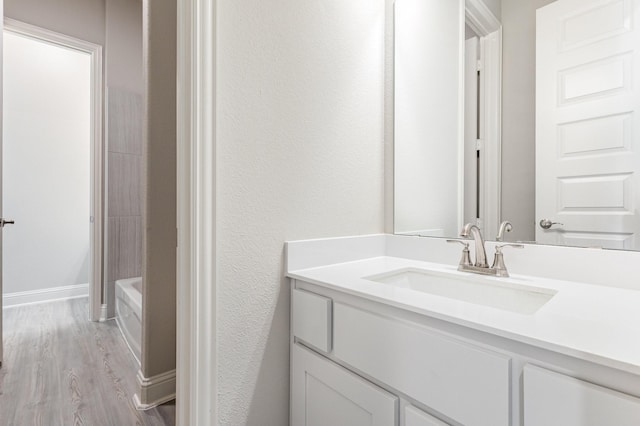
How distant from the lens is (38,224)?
119 inches

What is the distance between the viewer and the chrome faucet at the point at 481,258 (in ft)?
3.33

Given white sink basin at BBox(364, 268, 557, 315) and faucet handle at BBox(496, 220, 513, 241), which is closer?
white sink basin at BBox(364, 268, 557, 315)

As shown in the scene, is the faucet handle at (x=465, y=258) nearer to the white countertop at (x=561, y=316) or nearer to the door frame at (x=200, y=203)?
the white countertop at (x=561, y=316)

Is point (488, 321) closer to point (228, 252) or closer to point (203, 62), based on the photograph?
point (228, 252)

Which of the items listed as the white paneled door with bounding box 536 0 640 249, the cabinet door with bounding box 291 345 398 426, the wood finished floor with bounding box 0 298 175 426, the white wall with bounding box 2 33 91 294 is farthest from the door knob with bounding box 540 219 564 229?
the white wall with bounding box 2 33 91 294

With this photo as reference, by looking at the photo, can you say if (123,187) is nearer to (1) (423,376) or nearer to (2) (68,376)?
(2) (68,376)

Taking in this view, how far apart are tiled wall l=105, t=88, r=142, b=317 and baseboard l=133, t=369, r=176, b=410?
1.34 m

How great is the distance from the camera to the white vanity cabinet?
1.62 ft

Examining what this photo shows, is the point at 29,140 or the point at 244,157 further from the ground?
the point at 29,140

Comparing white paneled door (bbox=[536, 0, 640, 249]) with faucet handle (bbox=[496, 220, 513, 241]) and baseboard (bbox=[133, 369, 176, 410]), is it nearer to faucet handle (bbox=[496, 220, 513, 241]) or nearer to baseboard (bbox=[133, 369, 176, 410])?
faucet handle (bbox=[496, 220, 513, 241])

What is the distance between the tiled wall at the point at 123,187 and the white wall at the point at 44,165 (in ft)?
3.22

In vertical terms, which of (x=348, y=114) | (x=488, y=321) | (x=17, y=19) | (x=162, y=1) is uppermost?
(x=17, y=19)

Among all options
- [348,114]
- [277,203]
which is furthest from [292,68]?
[277,203]

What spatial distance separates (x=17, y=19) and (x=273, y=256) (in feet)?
9.67
